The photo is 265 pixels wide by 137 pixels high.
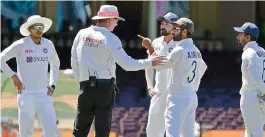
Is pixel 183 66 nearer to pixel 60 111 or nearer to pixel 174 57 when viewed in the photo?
pixel 174 57

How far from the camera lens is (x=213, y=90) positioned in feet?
63.1

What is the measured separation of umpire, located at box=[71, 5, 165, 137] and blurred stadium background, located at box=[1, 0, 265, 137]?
295 centimetres

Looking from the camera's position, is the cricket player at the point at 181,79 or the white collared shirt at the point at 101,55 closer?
the white collared shirt at the point at 101,55

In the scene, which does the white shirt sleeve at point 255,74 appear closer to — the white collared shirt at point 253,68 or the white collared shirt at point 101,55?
the white collared shirt at point 253,68

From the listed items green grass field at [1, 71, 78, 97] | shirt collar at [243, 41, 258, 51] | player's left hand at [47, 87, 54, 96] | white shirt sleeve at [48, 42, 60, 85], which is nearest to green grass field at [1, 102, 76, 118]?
green grass field at [1, 71, 78, 97]

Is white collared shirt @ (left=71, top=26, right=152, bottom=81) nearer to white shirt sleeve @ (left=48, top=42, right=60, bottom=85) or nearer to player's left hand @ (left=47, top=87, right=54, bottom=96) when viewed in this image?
player's left hand @ (left=47, top=87, right=54, bottom=96)

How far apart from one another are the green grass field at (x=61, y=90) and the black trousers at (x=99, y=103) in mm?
2871

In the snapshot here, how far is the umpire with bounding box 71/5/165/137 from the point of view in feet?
28.1

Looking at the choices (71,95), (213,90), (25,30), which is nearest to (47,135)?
(25,30)

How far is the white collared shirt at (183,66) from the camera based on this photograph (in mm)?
8852

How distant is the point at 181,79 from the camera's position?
8.91 meters

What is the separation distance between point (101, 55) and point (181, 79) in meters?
0.95

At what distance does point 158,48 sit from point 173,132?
1.54 metres

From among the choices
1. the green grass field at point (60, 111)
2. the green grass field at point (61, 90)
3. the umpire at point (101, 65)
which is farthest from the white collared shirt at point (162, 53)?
the green grass field at point (60, 111)
